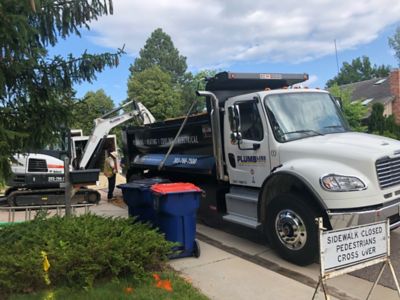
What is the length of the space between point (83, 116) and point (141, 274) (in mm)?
2323

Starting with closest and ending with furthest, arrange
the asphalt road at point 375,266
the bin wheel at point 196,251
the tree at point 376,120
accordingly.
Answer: the asphalt road at point 375,266, the bin wheel at point 196,251, the tree at point 376,120

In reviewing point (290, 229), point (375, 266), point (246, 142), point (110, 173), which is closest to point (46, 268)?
point (290, 229)

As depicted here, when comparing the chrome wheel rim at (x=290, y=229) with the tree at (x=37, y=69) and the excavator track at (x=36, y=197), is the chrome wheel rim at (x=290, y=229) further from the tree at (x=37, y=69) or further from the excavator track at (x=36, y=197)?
→ the excavator track at (x=36, y=197)

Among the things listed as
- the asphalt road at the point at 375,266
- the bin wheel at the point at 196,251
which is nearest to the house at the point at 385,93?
the asphalt road at the point at 375,266

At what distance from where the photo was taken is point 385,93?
35250 mm

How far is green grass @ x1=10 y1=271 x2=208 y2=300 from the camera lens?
4738 millimetres

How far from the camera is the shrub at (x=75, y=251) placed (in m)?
4.81

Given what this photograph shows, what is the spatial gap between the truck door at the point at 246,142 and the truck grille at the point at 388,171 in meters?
1.76

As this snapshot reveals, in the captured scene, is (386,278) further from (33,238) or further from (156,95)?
(156,95)

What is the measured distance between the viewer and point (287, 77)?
8.86 m

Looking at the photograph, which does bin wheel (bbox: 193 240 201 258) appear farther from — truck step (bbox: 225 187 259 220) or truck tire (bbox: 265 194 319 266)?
truck step (bbox: 225 187 259 220)

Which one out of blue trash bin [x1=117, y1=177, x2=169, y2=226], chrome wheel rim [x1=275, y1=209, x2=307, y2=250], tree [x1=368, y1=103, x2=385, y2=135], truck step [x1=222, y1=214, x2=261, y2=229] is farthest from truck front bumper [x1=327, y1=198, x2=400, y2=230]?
tree [x1=368, y1=103, x2=385, y2=135]

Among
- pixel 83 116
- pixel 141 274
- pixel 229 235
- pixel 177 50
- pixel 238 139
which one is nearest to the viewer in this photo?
pixel 141 274

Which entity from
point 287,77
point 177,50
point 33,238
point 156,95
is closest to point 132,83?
point 156,95
